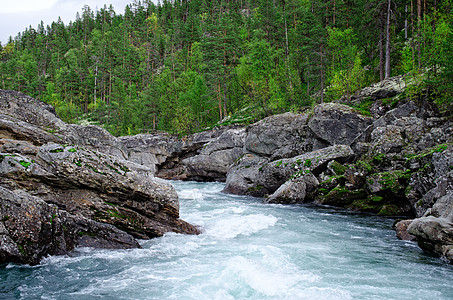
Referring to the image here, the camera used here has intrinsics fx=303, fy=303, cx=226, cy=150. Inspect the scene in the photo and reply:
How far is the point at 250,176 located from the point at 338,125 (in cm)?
931

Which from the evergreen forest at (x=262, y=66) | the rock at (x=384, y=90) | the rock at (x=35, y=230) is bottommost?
the rock at (x=35, y=230)

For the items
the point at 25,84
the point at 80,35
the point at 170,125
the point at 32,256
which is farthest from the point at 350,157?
the point at 80,35

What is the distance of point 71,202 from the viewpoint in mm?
11125

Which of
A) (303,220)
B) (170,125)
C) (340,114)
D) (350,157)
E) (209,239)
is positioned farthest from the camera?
(170,125)

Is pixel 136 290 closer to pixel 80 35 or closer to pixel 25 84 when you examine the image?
pixel 25 84

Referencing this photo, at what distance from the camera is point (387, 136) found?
20.7m

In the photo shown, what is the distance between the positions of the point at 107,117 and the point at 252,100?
114 feet

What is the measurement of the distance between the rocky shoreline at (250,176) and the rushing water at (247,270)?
0.77m

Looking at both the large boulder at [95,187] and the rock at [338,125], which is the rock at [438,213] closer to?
the large boulder at [95,187]

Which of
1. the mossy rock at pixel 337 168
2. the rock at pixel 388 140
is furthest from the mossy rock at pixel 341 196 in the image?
the rock at pixel 388 140

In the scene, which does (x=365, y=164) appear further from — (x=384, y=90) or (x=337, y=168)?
(x=384, y=90)

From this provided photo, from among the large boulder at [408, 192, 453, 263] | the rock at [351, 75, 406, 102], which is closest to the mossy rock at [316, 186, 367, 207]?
the large boulder at [408, 192, 453, 263]

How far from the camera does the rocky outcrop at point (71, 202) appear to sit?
8648mm

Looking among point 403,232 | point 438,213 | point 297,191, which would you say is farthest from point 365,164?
point 438,213
